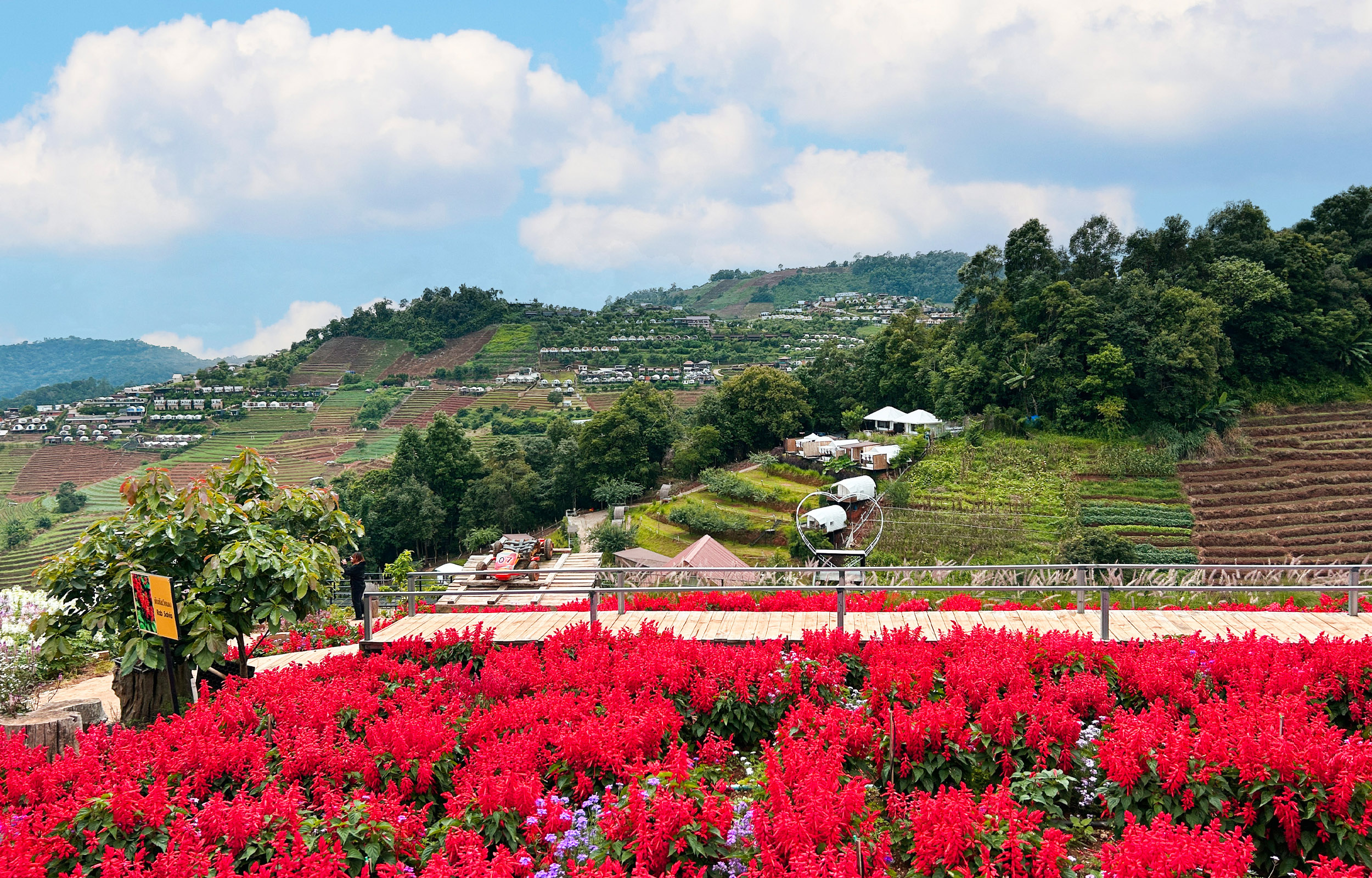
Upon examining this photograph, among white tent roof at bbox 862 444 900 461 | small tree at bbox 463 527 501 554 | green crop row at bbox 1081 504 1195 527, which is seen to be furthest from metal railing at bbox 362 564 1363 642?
small tree at bbox 463 527 501 554

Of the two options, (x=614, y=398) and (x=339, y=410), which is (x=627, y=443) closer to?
(x=614, y=398)

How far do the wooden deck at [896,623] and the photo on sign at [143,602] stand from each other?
7.35ft

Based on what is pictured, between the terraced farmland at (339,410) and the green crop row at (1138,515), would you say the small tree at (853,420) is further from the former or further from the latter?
the terraced farmland at (339,410)

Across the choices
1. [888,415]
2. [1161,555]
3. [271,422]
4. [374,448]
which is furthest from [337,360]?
[1161,555]

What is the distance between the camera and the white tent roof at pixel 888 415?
41219 millimetres

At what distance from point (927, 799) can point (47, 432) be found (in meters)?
104

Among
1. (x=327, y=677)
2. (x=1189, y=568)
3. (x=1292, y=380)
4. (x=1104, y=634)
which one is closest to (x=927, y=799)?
(x=1104, y=634)

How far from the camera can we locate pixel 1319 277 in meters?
37.4

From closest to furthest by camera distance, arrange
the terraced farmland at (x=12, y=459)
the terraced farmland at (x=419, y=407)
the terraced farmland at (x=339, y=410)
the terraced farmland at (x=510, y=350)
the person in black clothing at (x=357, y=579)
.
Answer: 1. the person in black clothing at (x=357, y=579)
2. the terraced farmland at (x=12, y=459)
3. the terraced farmland at (x=339, y=410)
4. the terraced farmland at (x=419, y=407)
5. the terraced farmland at (x=510, y=350)

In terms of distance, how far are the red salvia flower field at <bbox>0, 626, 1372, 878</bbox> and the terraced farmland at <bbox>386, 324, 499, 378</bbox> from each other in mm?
100102

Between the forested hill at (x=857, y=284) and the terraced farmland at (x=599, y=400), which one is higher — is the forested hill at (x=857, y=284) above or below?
above

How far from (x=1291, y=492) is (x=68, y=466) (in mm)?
90341

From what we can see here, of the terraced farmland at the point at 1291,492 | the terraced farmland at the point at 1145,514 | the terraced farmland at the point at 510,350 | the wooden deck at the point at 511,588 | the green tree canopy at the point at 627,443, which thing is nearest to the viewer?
the wooden deck at the point at 511,588

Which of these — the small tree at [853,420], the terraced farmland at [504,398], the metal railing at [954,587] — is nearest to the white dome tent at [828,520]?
the small tree at [853,420]
